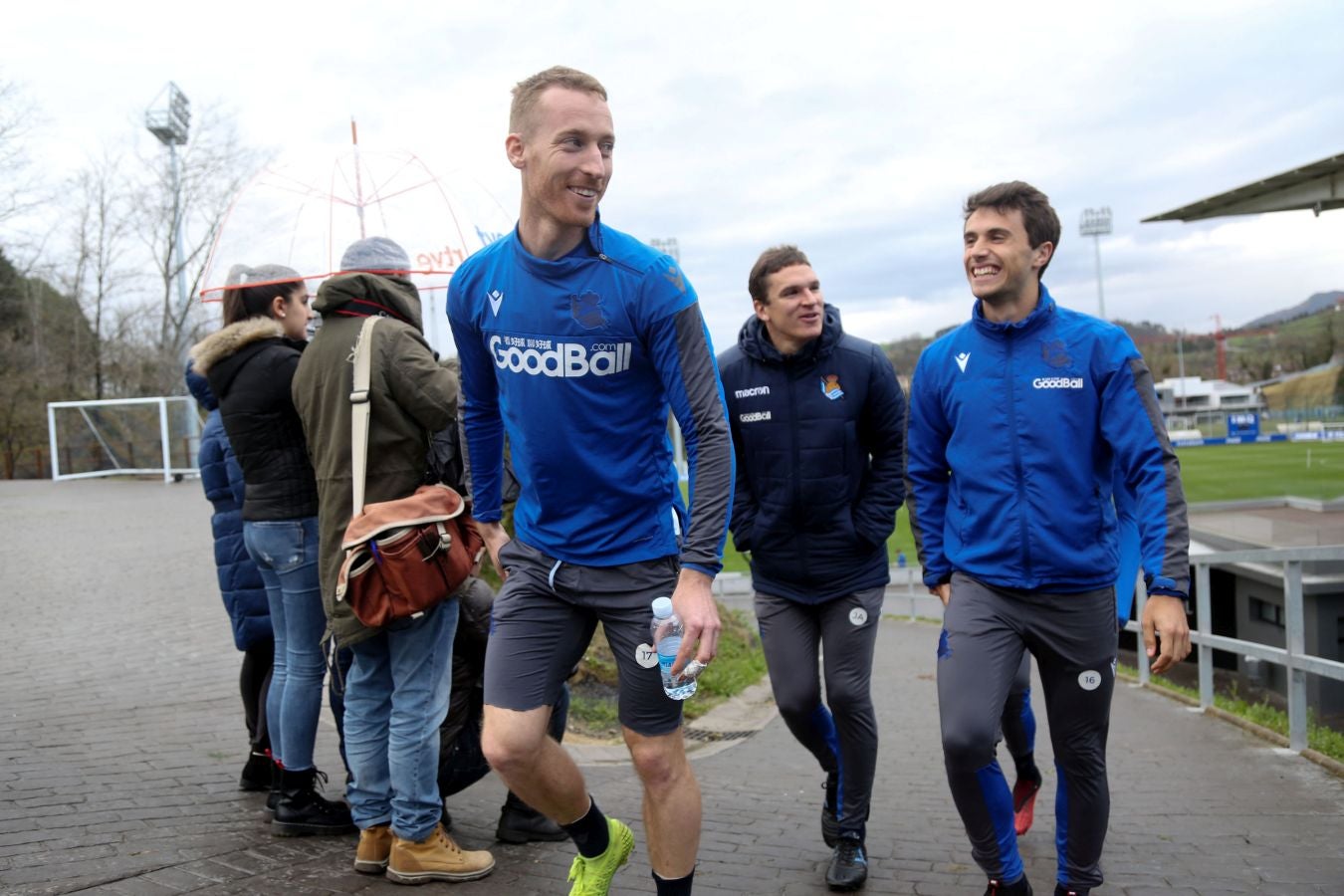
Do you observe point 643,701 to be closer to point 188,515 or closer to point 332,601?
point 332,601

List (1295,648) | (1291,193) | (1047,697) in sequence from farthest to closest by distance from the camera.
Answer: (1291,193), (1295,648), (1047,697)

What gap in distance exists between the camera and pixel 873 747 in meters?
4.26

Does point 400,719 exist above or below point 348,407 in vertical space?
below

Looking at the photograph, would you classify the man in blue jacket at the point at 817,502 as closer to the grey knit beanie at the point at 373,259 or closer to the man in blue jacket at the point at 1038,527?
the man in blue jacket at the point at 1038,527

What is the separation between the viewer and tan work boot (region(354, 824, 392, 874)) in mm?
3947

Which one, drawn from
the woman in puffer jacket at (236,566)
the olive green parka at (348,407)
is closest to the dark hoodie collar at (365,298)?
the olive green parka at (348,407)

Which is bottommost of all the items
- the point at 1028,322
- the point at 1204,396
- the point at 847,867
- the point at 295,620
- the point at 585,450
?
the point at 847,867

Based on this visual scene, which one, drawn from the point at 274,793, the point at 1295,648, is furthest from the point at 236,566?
the point at 1295,648

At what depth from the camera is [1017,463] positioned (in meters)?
3.52

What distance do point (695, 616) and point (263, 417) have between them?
87.3 inches

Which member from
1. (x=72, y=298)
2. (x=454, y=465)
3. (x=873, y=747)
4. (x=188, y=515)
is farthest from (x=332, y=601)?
(x=72, y=298)

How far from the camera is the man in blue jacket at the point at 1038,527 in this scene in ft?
11.2

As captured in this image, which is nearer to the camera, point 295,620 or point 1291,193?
point 295,620

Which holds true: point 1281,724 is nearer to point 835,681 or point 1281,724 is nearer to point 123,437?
point 835,681
